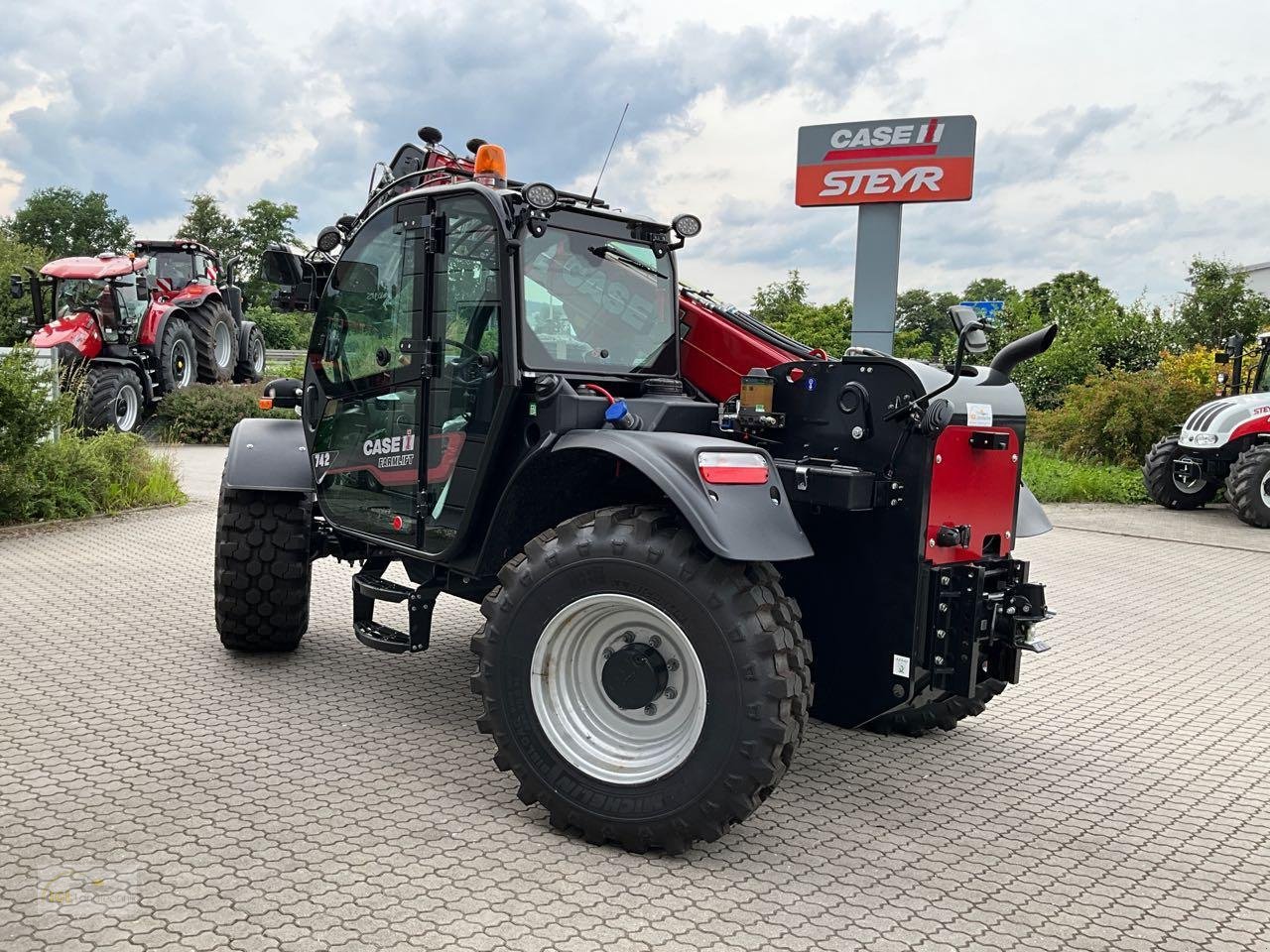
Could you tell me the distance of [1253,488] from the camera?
496 inches

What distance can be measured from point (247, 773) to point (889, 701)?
243 cm

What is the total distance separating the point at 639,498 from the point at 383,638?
1.46 metres

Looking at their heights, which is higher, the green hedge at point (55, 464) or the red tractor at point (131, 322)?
the red tractor at point (131, 322)

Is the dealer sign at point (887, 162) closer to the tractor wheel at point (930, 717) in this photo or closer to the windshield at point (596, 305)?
the windshield at point (596, 305)

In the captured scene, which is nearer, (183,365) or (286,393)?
(286,393)

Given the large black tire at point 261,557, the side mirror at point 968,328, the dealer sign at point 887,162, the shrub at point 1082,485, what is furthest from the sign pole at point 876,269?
the side mirror at point 968,328

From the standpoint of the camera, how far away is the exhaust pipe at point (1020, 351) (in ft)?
11.1

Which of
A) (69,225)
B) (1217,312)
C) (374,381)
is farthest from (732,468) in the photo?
(69,225)

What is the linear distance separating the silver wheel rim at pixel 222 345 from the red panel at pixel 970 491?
19447 millimetres

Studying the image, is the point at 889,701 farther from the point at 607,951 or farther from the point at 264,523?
the point at 264,523

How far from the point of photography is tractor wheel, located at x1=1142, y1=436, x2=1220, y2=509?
14156 millimetres

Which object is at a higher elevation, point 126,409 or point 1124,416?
point 1124,416

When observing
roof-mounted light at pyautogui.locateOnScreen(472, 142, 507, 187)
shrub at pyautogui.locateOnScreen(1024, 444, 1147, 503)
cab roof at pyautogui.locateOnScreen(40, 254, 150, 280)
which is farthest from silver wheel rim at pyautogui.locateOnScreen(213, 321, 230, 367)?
roof-mounted light at pyautogui.locateOnScreen(472, 142, 507, 187)

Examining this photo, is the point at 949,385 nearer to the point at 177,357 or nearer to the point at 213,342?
the point at 177,357
